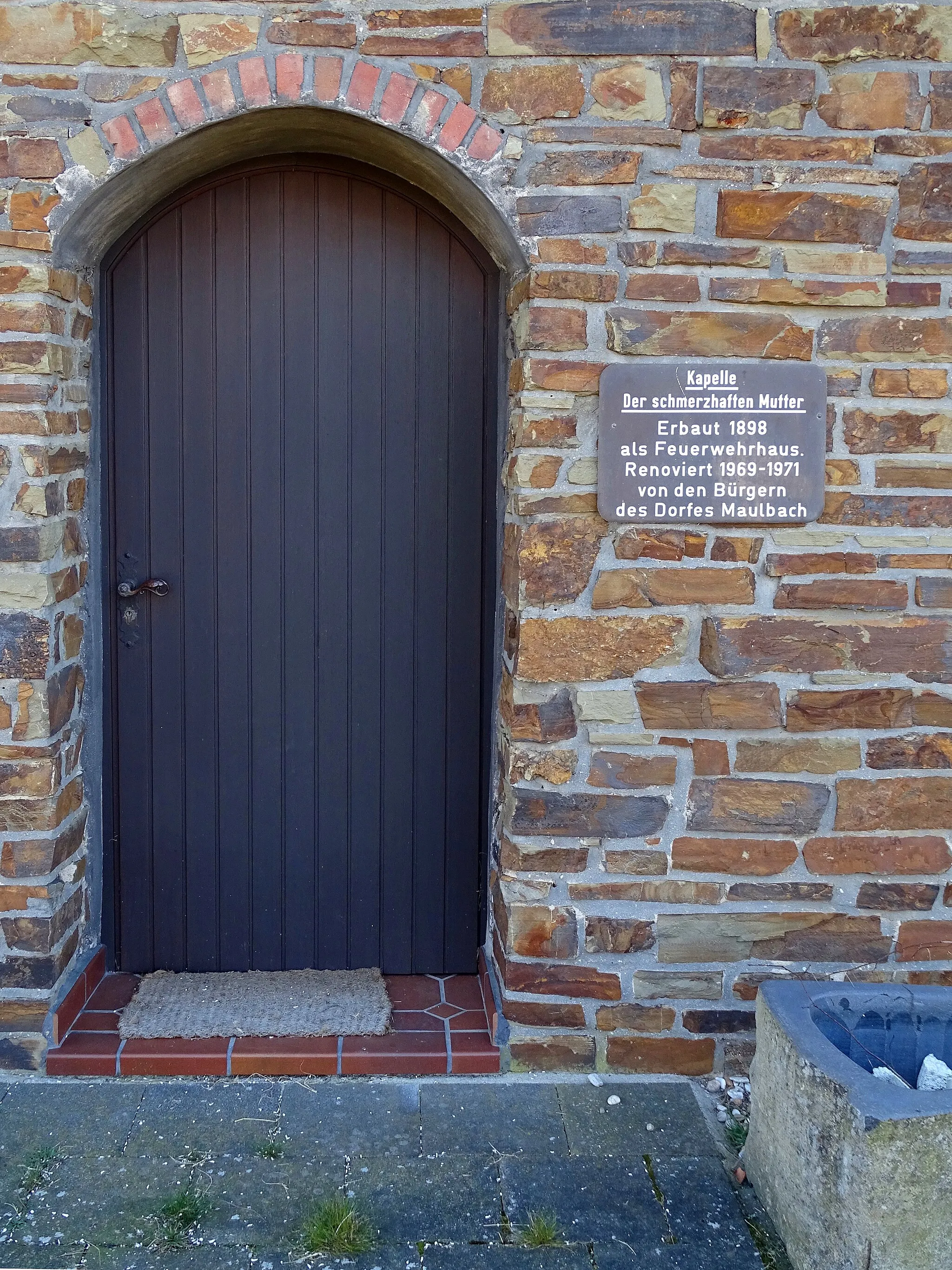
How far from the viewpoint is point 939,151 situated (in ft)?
9.21

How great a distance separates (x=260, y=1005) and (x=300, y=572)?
1244 mm

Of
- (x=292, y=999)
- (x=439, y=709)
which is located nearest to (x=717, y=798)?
(x=439, y=709)

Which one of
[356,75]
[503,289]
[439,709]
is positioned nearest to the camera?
[356,75]

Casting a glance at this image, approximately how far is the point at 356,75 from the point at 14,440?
1233mm

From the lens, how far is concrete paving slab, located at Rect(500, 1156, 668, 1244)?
2.45m

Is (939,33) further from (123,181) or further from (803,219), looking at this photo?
(123,181)

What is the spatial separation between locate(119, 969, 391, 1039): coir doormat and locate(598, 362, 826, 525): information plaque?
61.5 inches

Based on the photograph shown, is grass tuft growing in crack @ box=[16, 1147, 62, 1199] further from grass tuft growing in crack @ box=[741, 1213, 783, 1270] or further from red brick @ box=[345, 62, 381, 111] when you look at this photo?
red brick @ box=[345, 62, 381, 111]

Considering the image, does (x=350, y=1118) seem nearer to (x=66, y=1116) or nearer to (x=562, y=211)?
(x=66, y=1116)

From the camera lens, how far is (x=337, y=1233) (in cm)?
237

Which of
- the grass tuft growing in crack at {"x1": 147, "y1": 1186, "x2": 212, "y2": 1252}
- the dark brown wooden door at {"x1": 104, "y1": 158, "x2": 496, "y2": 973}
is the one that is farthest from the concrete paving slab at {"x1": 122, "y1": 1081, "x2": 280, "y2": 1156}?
the dark brown wooden door at {"x1": 104, "y1": 158, "x2": 496, "y2": 973}

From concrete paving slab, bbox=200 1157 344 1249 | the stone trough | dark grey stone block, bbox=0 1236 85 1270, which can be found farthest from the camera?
concrete paving slab, bbox=200 1157 344 1249

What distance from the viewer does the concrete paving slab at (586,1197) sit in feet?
8.03

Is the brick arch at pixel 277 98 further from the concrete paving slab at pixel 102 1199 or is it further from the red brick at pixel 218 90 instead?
the concrete paving slab at pixel 102 1199
